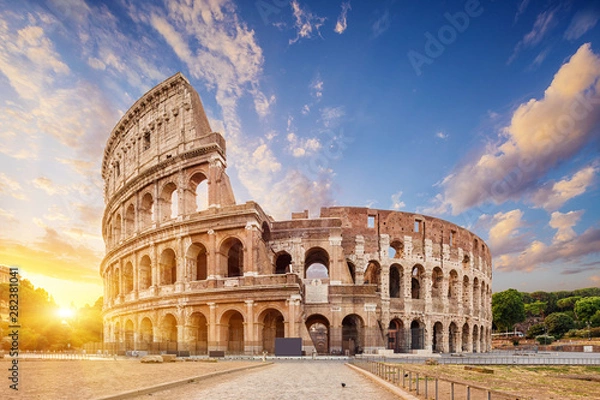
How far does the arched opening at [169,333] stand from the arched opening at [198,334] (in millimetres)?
1725

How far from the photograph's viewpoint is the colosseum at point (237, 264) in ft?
95.6

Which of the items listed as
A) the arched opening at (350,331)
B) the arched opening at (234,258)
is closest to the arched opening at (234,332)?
the arched opening at (234,258)

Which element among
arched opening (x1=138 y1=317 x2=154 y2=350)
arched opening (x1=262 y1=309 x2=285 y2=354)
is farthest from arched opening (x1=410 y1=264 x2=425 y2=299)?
arched opening (x1=138 y1=317 x2=154 y2=350)

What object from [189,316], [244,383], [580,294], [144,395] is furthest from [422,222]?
[580,294]

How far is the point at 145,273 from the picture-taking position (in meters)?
34.7

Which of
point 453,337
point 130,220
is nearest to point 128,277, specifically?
point 130,220

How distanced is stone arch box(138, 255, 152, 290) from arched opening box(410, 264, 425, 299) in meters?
22.0

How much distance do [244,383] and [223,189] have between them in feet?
66.5

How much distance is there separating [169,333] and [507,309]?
58991 mm

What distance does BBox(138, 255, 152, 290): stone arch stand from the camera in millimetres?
34281

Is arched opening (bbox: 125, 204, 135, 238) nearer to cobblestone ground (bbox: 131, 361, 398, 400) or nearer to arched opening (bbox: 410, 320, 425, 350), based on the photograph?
arched opening (bbox: 410, 320, 425, 350)

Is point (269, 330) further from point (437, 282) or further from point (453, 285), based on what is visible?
point (453, 285)

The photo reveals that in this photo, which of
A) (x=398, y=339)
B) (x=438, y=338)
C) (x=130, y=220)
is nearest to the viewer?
(x=398, y=339)

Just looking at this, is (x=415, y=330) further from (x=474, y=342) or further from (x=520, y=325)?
(x=520, y=325)
